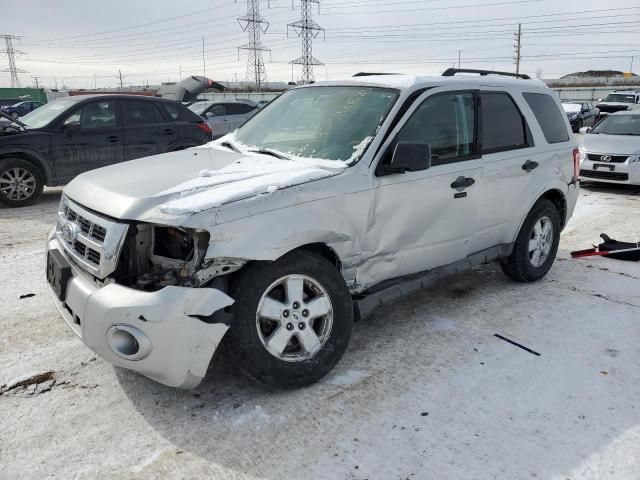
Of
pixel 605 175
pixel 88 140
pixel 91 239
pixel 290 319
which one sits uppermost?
pixel 88 140

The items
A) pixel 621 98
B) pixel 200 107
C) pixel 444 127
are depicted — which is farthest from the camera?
pixel 621 98

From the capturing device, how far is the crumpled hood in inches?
388

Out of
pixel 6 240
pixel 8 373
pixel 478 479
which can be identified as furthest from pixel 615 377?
pixel 6 240

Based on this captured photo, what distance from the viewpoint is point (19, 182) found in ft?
27.1

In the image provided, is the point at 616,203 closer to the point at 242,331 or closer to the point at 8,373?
the point at 242,331

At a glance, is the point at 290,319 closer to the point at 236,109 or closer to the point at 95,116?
the point at 95,116

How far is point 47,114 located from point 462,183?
752 centimetres

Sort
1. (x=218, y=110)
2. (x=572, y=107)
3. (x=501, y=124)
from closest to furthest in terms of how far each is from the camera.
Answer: (x=501, y=124)
(x=218, y=110)
(x=572, y=107)

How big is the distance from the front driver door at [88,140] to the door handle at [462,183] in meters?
6.72

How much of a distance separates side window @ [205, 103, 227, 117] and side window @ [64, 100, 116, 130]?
6527 mm

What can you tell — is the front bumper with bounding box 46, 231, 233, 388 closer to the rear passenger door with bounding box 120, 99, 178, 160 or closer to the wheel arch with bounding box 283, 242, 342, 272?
the wheel arch with bounding box 283, 242, 342, 272

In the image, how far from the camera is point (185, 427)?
9.44 ft

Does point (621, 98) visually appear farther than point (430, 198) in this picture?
Yes

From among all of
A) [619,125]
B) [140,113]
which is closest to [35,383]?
[140,113]
